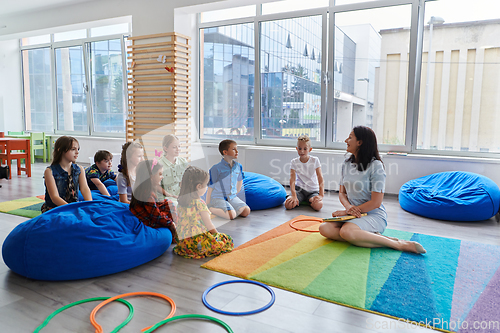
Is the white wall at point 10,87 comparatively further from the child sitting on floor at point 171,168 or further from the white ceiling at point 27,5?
the child sitting on floor at point 171,168

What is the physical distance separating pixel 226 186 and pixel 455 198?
2413mm

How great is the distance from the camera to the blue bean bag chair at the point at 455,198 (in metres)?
3.61

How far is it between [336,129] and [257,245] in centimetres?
324

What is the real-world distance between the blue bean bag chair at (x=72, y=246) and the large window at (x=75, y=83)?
5.60 metres

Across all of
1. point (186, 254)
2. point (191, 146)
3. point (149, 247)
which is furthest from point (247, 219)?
point (191, 146)

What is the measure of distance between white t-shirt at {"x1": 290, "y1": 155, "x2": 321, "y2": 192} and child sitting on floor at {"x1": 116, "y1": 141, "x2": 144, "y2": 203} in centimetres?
183

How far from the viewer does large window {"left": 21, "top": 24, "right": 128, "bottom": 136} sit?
7543mm

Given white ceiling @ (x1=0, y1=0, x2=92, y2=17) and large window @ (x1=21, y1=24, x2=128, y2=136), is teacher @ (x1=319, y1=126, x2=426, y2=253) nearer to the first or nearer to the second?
large window @ (x1=21, y1=24, x2=128, y2=136)

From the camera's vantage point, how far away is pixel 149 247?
2424 mm

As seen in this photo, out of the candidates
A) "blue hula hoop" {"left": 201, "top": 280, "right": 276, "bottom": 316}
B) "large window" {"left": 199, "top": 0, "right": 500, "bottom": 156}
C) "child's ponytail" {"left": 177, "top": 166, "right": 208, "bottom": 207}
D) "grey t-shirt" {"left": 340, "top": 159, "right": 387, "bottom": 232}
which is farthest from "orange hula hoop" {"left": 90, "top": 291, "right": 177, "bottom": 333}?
"large window" {"left": 199, "top": 0, "right": 500, "bottom": 156}

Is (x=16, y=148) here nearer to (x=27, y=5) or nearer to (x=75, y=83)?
(x=75, y=83)

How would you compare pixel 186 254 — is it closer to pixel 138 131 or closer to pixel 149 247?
pixel 149 247

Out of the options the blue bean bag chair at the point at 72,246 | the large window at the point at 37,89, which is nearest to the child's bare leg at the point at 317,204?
the blue bean bag chair at the point at 72,246

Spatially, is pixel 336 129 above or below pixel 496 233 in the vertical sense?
above
